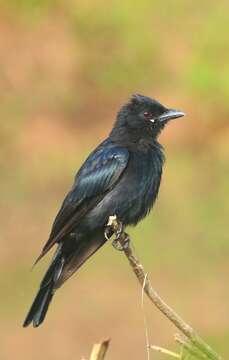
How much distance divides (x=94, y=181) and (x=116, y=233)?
50 centimetres

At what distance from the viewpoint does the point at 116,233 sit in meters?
4.54

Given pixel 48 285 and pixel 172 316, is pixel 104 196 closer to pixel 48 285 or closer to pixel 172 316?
pixel 48 285

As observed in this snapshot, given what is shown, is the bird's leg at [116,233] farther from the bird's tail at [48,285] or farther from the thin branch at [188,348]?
the thin branch at [188,348]

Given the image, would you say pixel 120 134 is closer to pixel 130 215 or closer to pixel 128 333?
pixel 130 215

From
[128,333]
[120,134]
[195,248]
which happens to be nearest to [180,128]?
[195,248]

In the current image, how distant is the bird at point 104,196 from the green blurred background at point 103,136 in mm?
3083

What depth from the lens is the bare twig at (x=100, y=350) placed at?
2.32m

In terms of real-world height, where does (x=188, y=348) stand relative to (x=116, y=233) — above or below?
below

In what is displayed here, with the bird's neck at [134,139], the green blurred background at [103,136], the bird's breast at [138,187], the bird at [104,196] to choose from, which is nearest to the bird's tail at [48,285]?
the bird at [104,196]

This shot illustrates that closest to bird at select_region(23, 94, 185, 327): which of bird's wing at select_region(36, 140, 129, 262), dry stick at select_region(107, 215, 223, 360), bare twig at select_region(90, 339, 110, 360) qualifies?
bird's wing at select_region(36, 140, 129, 262)

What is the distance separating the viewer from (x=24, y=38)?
47.8ft

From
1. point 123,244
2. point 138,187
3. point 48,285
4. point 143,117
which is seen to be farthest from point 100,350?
point 143,117

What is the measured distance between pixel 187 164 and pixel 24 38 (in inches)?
139

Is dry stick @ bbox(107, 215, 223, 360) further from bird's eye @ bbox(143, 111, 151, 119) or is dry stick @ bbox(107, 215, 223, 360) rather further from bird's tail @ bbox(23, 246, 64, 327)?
bird's eye @ bbox(143, 111, 151, 119)
